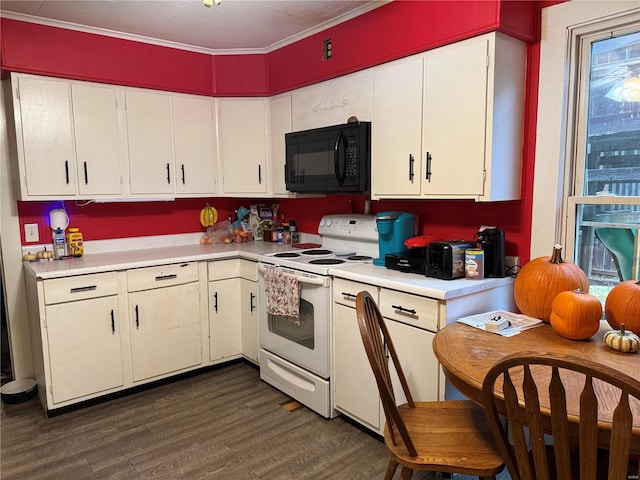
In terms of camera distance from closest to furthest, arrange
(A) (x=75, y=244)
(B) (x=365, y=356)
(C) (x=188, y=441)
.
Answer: (B) (x=365, y=356), (C) (x=188, y=441), (A) (x=75, y=244)

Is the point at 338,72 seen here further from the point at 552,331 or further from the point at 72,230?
the point at 72,230

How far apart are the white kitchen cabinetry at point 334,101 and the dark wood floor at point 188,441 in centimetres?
189

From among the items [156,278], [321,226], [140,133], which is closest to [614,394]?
[321,226]

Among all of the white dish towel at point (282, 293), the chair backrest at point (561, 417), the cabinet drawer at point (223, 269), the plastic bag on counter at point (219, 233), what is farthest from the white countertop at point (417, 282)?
the plastic bag on counter at point (219, 233)

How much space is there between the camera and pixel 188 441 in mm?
Answer: 2477

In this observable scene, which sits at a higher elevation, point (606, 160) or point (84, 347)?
point (606, 160)

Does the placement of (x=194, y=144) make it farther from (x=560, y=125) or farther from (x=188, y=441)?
(x=560, y=125)

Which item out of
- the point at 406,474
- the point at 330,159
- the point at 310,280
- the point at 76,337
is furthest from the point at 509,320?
the point at 76,337

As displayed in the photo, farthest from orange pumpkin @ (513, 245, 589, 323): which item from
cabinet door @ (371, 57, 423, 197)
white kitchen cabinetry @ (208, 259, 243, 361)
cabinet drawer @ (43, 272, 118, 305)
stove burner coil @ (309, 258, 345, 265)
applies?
cabinet drawer @ (43, 272, 118, 305)

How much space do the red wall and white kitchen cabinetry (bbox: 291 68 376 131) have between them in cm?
6

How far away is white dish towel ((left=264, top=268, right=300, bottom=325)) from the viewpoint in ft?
9.03

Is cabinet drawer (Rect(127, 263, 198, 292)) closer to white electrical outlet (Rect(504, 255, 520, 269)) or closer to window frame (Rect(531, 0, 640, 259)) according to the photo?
white electrical outlet (Rect(504, 255, 520, 269))

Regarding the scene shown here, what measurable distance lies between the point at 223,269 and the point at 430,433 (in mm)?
2123

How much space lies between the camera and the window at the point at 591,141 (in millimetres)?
2055
